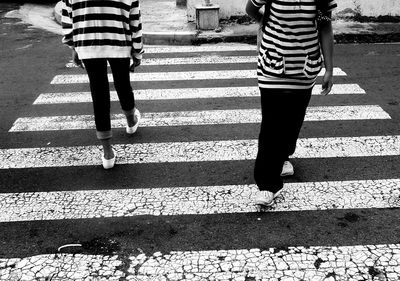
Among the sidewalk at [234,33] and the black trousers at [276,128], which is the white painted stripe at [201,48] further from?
the black trousers at [276,128]

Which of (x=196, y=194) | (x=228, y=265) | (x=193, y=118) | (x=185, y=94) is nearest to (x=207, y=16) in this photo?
(x=185, y=94)

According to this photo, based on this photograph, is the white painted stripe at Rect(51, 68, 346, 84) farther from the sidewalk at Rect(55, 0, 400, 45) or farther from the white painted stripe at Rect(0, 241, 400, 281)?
the white painted stripe at Rect(0, 241, 400, 281)

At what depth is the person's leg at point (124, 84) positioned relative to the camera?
13.6 feet

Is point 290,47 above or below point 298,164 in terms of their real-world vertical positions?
above

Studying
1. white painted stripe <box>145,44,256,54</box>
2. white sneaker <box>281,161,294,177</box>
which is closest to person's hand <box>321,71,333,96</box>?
white sneaker <box>281,161,294,177</box>

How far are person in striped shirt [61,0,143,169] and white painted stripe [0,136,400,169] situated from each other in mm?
409

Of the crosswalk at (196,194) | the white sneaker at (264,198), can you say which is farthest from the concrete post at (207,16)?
the white sneaker at (264,198)

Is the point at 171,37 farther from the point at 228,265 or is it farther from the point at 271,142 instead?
the point at 228,265

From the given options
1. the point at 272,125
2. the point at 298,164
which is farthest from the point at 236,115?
the point at 272,125

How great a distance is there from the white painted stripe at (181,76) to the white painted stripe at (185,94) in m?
0.51

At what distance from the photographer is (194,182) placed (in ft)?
13.1

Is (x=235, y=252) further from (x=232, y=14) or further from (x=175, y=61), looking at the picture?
(x=232, y=14)

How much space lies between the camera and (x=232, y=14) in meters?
9.87

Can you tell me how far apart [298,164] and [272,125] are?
1.03m
